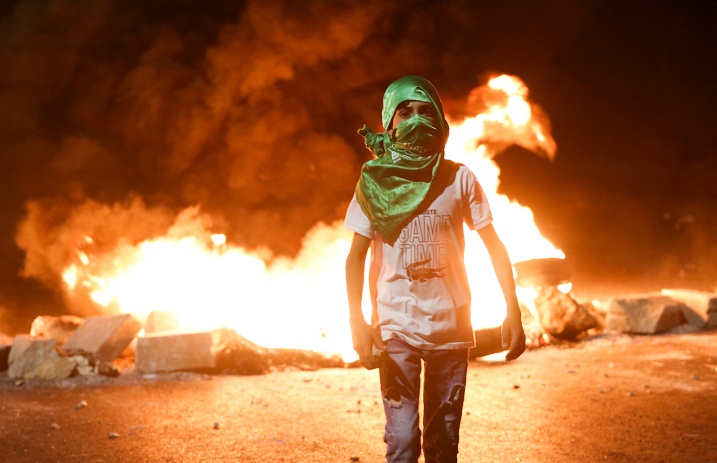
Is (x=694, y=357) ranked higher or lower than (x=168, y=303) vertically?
lower

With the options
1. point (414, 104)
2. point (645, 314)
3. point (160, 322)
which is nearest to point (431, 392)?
point (414, 104)

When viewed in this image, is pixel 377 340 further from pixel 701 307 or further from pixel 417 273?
pixel 701 307

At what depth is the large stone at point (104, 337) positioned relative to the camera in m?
7.43

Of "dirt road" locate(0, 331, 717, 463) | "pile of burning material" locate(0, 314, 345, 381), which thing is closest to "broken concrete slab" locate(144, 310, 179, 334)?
"pile of burning material" locate(0, 314, 345, 381)

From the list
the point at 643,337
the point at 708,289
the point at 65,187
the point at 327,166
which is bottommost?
the point at 643,337

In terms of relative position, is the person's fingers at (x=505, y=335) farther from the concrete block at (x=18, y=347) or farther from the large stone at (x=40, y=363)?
the concrete block at (x=18, y=347)

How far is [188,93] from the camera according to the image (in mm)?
14984

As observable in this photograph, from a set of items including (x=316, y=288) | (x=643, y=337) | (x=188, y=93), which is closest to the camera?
(x=643, y=337)

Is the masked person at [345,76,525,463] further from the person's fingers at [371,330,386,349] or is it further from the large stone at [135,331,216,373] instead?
Answer: the large stone at [135,331,216,373]

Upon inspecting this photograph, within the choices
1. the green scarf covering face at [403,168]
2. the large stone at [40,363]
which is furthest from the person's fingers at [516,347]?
the large stone at [40,363]

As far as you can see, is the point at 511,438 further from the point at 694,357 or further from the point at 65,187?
the point at 65,187

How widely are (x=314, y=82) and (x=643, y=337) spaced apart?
38.0 ft

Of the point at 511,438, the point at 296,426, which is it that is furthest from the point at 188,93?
the point at 511,438

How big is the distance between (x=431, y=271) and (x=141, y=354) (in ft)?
18.8
